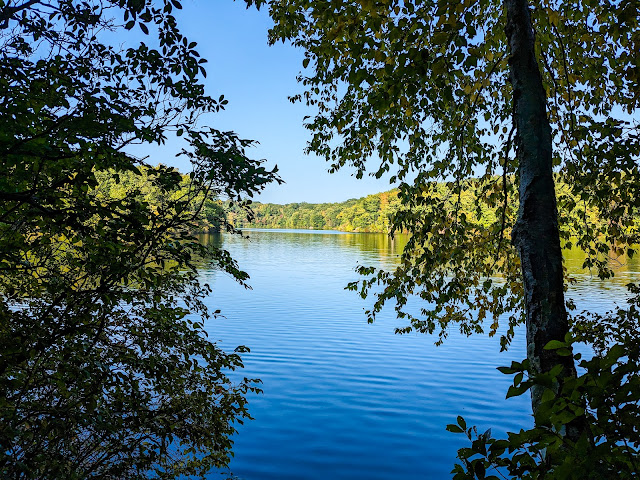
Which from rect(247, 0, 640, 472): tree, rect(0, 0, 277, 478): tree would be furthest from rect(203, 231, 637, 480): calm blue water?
rect(0, 0, 277, 478): tree

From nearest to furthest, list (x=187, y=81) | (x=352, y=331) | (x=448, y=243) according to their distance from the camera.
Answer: (x=187, y=81), (x=448, y=243), (x=352, y=331)

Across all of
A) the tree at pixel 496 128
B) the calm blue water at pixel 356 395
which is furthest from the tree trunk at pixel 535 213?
the calm blue water at pixel 356 395

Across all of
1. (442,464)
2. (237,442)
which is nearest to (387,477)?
(442,464)

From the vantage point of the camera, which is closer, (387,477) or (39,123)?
(39,123)

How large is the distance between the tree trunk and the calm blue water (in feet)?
14.8

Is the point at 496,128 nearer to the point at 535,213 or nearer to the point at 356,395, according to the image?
the point at 535,213

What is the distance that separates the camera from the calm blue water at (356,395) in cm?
805

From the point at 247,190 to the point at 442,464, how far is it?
6.79 metres

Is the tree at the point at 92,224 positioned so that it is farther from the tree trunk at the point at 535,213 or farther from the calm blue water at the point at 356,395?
the calm blue water at the point at 356,395

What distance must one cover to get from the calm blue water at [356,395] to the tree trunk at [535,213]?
14.8 ft

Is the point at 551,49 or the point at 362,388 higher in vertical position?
the point at 551,49

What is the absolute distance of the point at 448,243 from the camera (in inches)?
212

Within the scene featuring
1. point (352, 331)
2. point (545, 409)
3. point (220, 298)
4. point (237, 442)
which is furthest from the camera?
point (220, 298)

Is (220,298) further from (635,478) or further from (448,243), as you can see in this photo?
(635,478)
